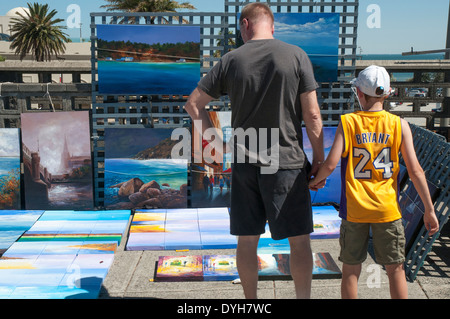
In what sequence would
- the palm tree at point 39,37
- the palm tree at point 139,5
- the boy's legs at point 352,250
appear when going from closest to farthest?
the boy's legs at point 352,250 < the palm tree at point 139,5 < the palm tree at point 39,37

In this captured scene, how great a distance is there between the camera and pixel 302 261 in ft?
10.3

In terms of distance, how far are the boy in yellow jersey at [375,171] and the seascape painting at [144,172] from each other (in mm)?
3998

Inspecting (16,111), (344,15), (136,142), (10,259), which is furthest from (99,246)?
(344,15)

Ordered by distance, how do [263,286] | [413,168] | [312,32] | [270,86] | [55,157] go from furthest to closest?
[55,157] → [312,32] → [263,286] → [413,168] → [270,86]

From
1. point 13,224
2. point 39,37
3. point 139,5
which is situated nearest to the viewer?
point 13,224

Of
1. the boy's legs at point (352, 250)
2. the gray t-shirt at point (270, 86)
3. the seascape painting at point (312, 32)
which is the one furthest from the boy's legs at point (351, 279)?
the seascape painting at point (312, 32)

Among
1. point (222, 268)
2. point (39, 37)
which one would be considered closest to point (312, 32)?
point (222, 268)

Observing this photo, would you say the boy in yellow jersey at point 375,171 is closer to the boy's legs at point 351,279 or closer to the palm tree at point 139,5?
the boy's legs at point 351,279

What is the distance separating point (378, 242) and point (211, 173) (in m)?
3.99

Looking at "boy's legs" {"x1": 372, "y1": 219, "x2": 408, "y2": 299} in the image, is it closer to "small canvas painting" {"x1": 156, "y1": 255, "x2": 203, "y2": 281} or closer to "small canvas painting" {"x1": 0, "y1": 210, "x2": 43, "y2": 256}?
"small canvas painting" {"x1": 156, "y1": 255, "x2": 203, "y2": 281}

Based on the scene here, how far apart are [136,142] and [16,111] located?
79.8 inches

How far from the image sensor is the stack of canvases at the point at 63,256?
161 inches

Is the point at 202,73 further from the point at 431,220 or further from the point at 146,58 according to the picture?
the point at 431,220
